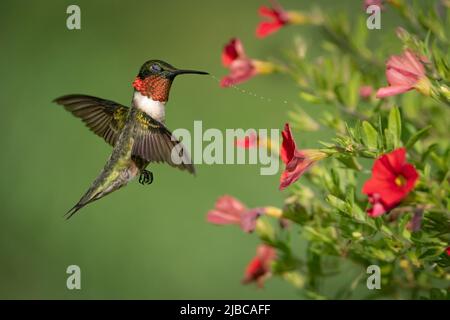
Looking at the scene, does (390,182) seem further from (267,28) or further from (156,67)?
(267,28)

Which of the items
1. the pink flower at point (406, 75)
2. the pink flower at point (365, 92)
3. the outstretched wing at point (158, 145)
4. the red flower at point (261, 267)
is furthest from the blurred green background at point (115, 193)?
the pink flower at point (406, 75)

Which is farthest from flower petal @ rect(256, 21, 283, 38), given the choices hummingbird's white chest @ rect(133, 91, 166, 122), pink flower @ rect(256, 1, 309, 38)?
hummingbird's white chest @ rect(133, 91, 166, 122)

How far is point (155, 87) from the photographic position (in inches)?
73.2

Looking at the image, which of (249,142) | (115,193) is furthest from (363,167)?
(115,193)

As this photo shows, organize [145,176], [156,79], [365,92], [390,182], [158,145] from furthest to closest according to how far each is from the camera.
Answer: [365,92], [145,176], [156,79], [158,145], [390,182]

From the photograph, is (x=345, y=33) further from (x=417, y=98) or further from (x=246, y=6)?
(x=246, y=6)

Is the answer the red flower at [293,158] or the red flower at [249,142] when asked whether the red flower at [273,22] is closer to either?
the red flower at [249,142]

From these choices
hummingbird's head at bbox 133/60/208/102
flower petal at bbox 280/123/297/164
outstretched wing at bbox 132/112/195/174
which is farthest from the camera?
hummingbird's head at bbox 133/60/208/102

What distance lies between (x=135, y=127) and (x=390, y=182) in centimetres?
84

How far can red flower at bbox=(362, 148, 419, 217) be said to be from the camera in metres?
1.28

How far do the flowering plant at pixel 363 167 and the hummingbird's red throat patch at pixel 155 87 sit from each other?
0.66 ft

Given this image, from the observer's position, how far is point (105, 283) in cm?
408

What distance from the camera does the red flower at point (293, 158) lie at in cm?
143

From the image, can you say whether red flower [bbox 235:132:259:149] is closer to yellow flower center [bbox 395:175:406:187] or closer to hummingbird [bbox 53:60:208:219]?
hummingbird [bbox 53:60:208:219]
